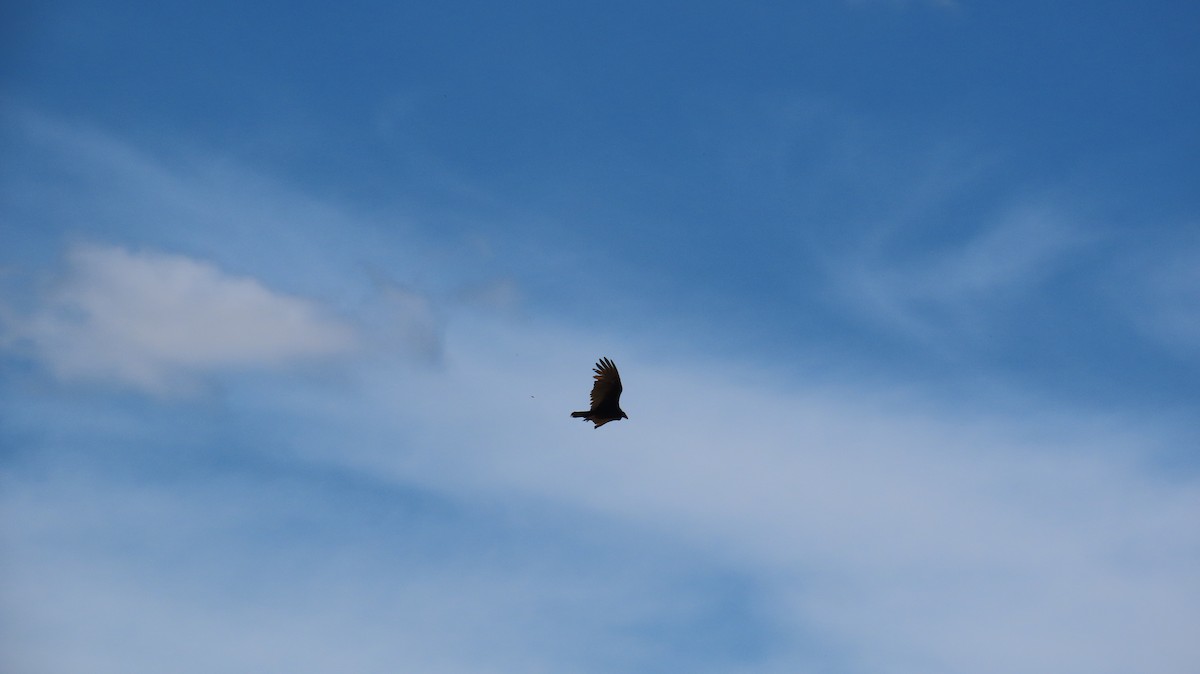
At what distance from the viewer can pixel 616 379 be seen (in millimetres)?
114375

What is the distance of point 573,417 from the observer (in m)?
114

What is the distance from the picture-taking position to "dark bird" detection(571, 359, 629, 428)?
11431 cm

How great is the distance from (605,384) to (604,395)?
60cm

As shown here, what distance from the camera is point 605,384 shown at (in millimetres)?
114375

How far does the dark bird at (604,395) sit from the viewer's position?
114 meters

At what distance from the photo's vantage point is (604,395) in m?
114

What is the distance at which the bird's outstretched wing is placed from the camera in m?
114

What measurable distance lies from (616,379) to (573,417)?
308 cm

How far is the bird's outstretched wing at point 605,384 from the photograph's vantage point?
114312 millimetres
